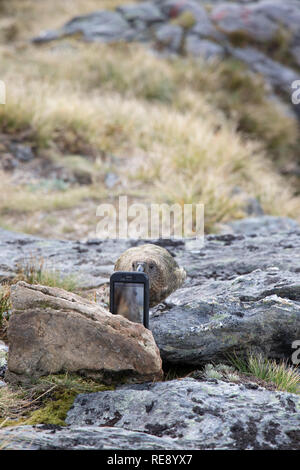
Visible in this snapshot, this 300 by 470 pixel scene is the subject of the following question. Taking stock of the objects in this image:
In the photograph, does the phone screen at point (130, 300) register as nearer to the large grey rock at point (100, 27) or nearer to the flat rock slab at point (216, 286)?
the flat rock slab at point (216, 286)

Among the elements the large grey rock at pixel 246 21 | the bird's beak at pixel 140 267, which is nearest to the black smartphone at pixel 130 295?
the bird's beak at pixel 140 267

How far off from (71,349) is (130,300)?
49cm

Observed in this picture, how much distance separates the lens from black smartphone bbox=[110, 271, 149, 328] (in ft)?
8.98

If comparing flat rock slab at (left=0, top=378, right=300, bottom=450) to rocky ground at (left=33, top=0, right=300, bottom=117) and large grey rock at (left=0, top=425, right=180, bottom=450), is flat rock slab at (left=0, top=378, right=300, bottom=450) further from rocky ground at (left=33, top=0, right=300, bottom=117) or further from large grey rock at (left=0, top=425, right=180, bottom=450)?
rocky ground at (left=33, top=0, right=300, bottom=117)

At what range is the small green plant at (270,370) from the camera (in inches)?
98.5

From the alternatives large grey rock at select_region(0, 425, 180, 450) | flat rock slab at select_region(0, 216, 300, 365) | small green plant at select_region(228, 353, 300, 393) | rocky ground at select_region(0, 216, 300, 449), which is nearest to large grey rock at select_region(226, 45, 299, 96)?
flat rock slab at select_region(0, 216, 300, 365)

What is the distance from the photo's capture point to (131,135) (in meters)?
8.99

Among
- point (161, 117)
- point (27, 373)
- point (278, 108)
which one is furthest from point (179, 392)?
point (278, 108)

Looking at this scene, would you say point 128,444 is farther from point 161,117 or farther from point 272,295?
point 161,117

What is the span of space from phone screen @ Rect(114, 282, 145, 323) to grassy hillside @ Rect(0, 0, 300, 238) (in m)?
3.30

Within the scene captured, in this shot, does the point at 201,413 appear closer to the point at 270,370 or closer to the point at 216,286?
the point at 270,370

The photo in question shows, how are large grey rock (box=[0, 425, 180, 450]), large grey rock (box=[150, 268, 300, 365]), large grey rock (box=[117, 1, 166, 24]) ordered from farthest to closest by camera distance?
large grey rock (box=[117, 1, 166, 24])
large grey rock (box=[150, 268, 300, 365])
large grey rock (box=[0, 425, 180, 450])

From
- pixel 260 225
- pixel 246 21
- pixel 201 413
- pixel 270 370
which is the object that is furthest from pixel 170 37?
pixel 201 413

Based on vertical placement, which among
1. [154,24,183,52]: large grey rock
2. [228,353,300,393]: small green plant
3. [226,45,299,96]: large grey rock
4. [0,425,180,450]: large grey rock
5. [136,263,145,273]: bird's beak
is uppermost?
[154,24,183,52]: large grey rock
